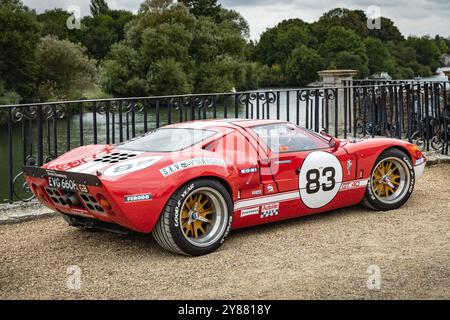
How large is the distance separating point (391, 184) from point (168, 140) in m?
2.84

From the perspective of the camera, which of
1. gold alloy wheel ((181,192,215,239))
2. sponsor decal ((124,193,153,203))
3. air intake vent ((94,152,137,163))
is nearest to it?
sponsor decal ((124,193,153,203))

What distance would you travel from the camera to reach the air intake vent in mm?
5878

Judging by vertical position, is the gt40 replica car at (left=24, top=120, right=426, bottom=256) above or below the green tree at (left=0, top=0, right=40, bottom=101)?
below

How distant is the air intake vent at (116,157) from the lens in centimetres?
588

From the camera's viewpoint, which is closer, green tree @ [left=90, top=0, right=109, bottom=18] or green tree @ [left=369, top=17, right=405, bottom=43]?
green tree @ [left=369, top=17, right=405, bottom=43]

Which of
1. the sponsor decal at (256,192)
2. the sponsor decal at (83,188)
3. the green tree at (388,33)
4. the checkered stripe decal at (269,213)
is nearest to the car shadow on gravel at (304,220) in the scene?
the checkered stripe decal at (269,213)

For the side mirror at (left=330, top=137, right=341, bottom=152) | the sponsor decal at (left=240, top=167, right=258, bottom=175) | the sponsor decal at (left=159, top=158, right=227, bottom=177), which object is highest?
the side mirror at (left=330, top=137, right=341, bottom=152)

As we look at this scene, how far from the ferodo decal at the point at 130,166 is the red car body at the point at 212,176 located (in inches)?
0.8

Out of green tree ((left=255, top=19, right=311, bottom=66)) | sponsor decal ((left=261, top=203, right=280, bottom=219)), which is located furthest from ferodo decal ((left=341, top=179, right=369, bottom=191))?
green tree ((left=255, top=19, right=311, bottom=66))

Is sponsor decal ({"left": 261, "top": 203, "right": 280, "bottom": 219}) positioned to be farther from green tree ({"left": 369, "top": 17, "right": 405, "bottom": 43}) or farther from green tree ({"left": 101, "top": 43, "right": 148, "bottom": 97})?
green tree ({"left": 369, "top": 17, "right": 405, "bottom": 43})

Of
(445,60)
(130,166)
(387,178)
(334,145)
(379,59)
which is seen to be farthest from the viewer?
(445,60)

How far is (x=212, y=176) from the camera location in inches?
229

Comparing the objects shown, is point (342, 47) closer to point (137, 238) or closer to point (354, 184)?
point (354, 184)

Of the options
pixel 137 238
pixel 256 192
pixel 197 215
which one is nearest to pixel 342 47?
pixel 256 192
